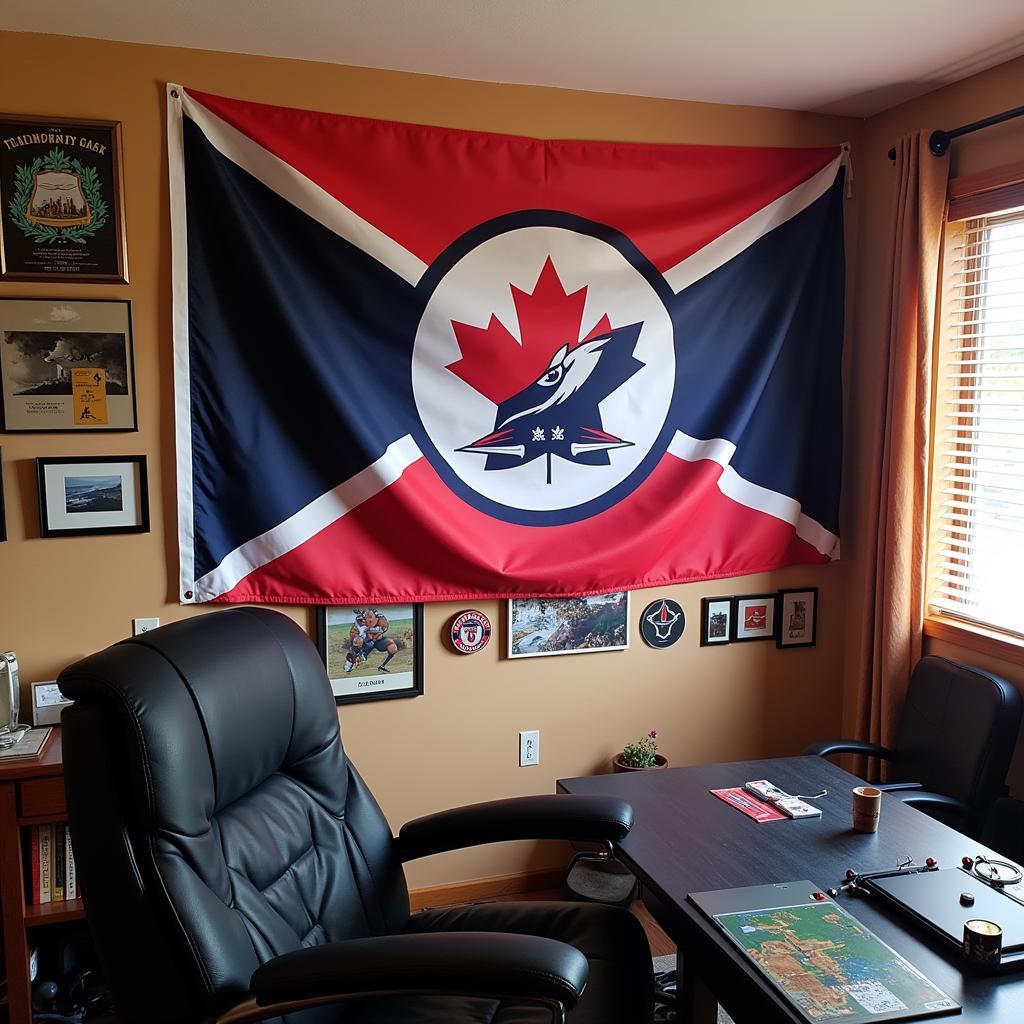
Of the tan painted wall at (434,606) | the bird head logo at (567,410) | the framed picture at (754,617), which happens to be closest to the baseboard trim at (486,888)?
the tan painted wall at (434,606)

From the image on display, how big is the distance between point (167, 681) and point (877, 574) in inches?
91.9

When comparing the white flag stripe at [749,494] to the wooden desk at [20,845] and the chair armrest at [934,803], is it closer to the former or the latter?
the chair armrest at [934,803]

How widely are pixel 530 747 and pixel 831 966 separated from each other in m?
1.66

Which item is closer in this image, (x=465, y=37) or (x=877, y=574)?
(x=465, y=37)

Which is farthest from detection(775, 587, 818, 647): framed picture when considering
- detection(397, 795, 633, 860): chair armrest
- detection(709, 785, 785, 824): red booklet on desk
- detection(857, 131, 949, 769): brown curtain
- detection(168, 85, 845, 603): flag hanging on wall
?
detection(397, 795, 633, 860): chair armrest

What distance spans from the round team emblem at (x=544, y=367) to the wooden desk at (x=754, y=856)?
1040 millimetres

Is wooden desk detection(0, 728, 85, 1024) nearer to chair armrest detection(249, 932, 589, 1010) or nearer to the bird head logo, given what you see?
chair armrest detection(249, 932, 589, 1010)

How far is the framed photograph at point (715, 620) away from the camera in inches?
126

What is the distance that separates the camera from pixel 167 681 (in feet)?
4.70

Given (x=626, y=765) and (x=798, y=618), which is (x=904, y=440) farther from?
(x=626, y=765)

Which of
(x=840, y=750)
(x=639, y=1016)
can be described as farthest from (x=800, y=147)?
(x=639, y=1016)

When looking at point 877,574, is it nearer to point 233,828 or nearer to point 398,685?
point 398,685

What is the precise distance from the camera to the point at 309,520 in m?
2.68

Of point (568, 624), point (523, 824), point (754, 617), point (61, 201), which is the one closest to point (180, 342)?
point (61, 201)
